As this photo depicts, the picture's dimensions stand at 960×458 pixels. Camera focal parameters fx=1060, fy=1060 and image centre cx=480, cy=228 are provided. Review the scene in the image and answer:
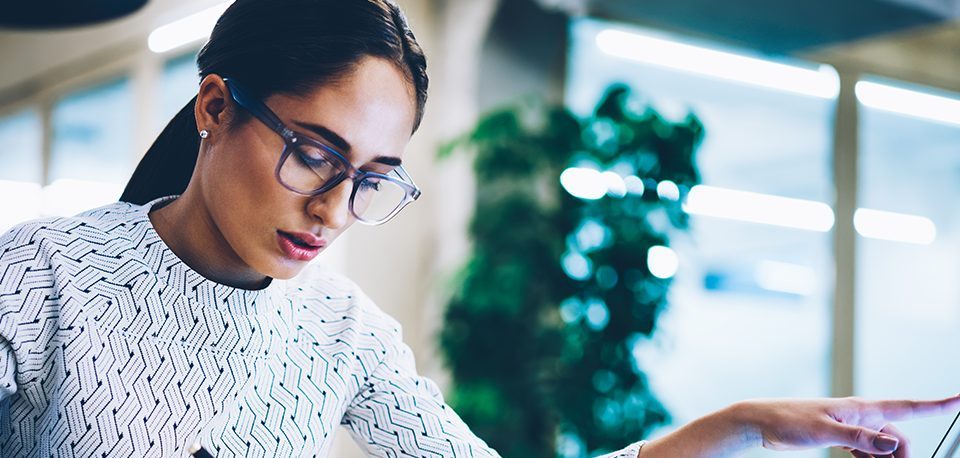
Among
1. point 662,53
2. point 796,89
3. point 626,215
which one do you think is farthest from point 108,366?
point 796,89

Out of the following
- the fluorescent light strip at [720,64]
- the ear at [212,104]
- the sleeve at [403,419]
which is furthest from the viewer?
the fluorescent light strip at [720,64]

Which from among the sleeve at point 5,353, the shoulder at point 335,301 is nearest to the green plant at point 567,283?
the shoulder at point 335,301

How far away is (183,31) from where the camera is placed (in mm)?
A: 5180

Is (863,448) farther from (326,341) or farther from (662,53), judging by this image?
(662,53)

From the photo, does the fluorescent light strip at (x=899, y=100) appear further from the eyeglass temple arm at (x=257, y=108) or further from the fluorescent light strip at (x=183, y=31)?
the eyeglass temple arm at (x=257, y=108)

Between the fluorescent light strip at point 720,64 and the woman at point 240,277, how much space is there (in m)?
A: 3.54

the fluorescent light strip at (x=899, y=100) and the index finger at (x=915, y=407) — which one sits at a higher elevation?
the fluorescent light strip at (x=899, y=100)

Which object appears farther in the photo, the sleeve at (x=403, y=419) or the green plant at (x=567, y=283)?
the green plant at (x=567, y=283)

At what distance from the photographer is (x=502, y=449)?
3.81 metres

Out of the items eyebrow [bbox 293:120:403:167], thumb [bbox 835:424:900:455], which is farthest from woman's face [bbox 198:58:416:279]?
thumb [bbox 835:424:900:455]

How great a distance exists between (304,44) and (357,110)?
0.09 meters

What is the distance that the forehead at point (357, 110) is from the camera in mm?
1095

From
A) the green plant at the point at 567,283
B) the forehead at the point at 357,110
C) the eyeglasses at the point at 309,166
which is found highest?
the forehead at the point at 357,110

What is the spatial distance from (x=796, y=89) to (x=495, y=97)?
1575 mm
